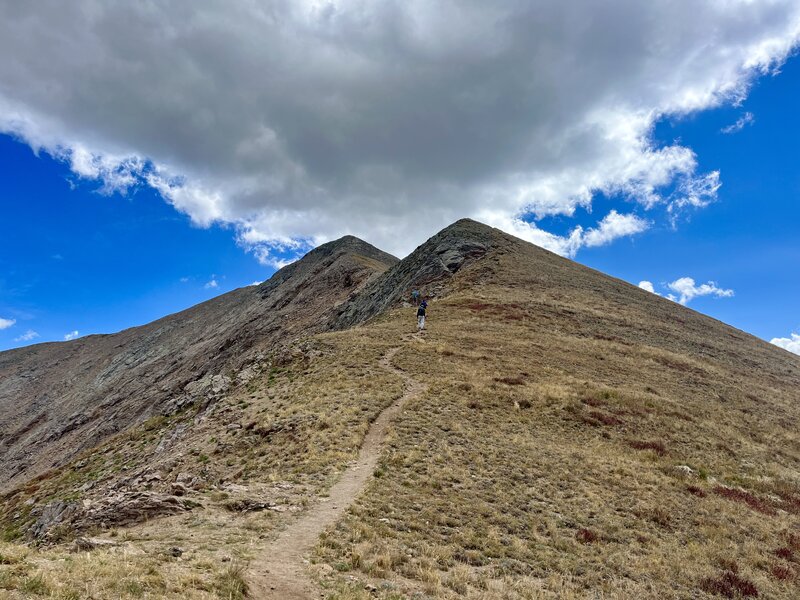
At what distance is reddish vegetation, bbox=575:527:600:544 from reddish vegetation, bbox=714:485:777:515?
Answer: 8853 millimetres

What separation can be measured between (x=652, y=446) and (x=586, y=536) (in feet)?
38.4

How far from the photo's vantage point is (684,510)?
17.1 meters

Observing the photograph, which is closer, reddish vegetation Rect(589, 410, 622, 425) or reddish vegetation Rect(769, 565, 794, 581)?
reddish vegetation Rect(769, 565, 794, 581)

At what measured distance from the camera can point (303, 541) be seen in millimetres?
11469

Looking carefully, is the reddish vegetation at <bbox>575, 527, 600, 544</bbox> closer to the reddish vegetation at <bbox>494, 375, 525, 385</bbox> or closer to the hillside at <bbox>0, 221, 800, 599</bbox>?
the hillside at <bbox>0, 221, 800, 599</bbox>

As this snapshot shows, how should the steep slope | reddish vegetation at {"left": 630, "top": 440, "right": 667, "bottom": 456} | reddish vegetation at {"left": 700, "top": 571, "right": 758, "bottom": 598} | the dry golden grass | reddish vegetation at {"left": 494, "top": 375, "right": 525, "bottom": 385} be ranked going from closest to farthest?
the dry golden grass < reddish vegetation at {"left": 700, "top": 571, "right": 758, "bottom": 598} < reddish vegetation at {"left": 630, "top": 440, "right": 667, "bottom": 456} < reddish vegetation at {"left": 494, "top": 375, "right": 525, "bottom": 385} < the steep slope

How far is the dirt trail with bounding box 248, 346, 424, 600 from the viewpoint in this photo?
8.98m

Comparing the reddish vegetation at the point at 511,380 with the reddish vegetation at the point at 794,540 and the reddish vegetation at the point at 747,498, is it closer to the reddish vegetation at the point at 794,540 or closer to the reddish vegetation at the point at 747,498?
the reddish vegetation at the point at 747,498

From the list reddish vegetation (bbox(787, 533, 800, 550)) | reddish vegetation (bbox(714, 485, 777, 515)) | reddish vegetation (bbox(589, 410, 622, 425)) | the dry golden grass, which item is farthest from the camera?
reddish vegetation (bbox(589, 410, 622, 425))

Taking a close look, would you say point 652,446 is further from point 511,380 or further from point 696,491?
point 511,380

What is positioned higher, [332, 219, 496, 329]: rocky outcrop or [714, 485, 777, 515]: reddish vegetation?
[332, 219, 496, 329]: rocky outcrop

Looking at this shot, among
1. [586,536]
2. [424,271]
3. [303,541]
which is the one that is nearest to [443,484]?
[586,536]

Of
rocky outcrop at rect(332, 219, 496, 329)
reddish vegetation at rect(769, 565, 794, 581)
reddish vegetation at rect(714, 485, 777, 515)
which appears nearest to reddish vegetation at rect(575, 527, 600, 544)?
reddish vegetation at rect(769, 565, 794, 581)

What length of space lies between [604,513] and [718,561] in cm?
337
